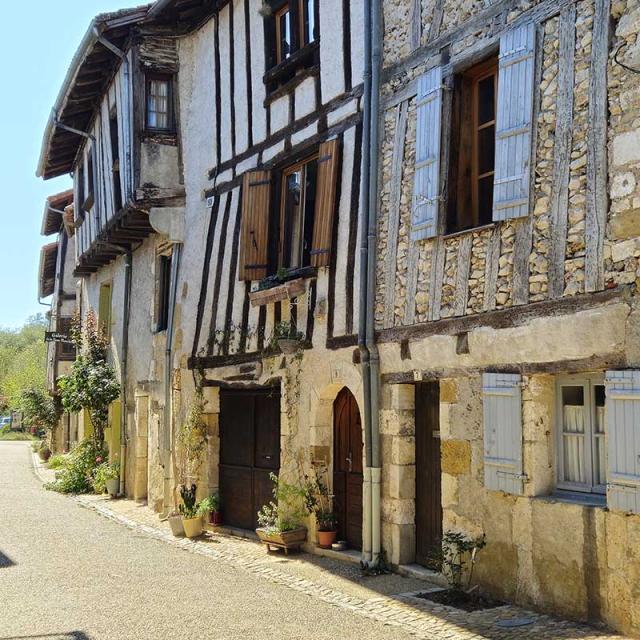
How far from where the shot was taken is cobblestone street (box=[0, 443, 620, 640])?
17.1 ft

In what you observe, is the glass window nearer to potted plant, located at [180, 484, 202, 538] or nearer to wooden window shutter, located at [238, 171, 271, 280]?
wooden window shutter, located at [238, 171, 271, 280]

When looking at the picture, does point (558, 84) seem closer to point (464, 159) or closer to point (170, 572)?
point (464, 159)

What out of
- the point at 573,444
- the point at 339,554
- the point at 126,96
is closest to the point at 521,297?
the point at 573,444

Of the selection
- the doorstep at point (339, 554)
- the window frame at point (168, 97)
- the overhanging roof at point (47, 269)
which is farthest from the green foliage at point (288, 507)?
the overhanging roof at point (47, 269)

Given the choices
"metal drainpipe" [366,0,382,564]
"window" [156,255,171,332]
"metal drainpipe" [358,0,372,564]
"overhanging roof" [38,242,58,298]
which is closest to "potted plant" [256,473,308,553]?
"metal drainpipe" [358,0,372,564]

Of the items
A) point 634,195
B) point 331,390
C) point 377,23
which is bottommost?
point 331,390

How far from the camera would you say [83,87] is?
517 inches

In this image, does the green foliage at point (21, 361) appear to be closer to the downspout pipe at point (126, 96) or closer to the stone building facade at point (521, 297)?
the downspout pipe at point (126, 96)

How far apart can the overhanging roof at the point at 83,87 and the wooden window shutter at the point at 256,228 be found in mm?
3252

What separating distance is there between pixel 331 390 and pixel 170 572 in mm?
2179

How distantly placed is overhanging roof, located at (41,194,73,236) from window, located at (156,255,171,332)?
926 cm

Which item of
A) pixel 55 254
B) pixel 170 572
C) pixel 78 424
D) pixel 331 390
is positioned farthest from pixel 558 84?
pixel 55 254

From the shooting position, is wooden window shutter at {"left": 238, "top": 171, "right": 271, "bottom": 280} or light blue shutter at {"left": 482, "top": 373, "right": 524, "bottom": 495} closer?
light blue shutter at {"left": 482, "top": 373, "right": 524, "bottom": 495}

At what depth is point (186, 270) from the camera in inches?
419
